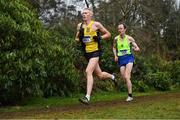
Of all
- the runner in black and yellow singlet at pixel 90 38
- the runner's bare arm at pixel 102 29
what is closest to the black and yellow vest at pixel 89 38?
the runner in black and yellow singlet at pixel 90 38

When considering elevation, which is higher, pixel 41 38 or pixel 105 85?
pixel 41 38

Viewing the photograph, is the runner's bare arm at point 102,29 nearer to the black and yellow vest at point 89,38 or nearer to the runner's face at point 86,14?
the black and yellow vest at point 89,38

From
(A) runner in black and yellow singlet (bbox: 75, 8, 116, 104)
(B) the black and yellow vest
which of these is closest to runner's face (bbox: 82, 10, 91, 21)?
(A) runner in black and yellow singlet (bbox: 75, 8, 116, 104)

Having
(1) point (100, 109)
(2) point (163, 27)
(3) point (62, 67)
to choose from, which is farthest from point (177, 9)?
(1) point (100, 109)

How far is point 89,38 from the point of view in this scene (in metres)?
11.6

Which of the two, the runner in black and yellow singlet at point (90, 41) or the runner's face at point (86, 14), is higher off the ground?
the runner's face at point (86, 14)

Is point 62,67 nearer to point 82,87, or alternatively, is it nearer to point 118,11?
point 82,87

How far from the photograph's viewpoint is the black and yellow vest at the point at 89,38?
11.5 m

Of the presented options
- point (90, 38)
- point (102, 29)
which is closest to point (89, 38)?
point (90, 38)

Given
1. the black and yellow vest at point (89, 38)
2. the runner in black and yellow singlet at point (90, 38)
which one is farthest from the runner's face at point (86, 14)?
the black and yellow vest at point (89, 38)

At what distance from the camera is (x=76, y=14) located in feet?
124

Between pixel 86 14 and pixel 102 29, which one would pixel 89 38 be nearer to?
pixel 102 29

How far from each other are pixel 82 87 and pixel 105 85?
1.37m

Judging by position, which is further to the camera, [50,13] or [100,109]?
[50,13]
